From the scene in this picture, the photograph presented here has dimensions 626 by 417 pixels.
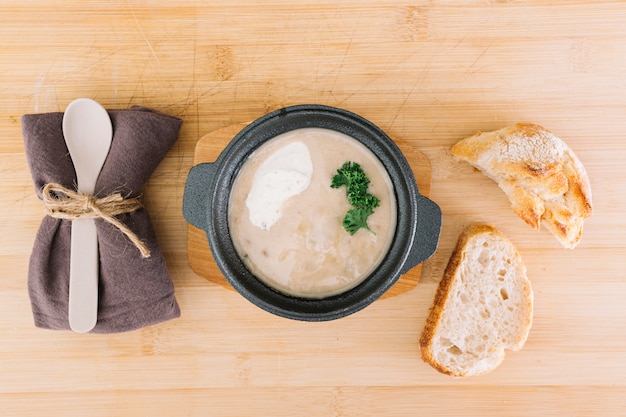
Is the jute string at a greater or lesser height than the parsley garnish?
lesser

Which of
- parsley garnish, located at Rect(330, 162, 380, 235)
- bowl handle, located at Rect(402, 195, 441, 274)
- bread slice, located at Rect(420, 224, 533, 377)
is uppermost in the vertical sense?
parsley garnish, located at Rect(330, 162, 380, 235)

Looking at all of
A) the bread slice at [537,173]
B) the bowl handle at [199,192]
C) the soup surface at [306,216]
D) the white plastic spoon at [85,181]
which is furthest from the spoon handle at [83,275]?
the bread slice at [537,173]

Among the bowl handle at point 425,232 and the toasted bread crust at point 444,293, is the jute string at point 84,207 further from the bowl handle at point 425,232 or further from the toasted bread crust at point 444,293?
the toasted bread crust at point 444,293

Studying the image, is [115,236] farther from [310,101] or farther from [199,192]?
[310,101]

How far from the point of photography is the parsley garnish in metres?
1.33

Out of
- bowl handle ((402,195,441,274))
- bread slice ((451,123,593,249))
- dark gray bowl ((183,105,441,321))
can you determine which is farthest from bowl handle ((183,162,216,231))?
bread slice ((451,123,593,249))

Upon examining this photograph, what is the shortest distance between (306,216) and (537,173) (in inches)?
25.8

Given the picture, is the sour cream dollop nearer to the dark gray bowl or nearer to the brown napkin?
the dark gray bowl

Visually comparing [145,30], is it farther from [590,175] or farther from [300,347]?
[590,175]

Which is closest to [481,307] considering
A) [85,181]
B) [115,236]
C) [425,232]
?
[425,232]

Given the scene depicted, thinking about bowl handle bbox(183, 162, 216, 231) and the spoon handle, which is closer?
bowl handle bbox(183, 162, 216, 231)

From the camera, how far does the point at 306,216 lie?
134 cm

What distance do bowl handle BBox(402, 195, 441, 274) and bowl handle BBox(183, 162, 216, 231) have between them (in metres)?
0.55

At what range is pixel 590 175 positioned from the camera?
1.63 metres
